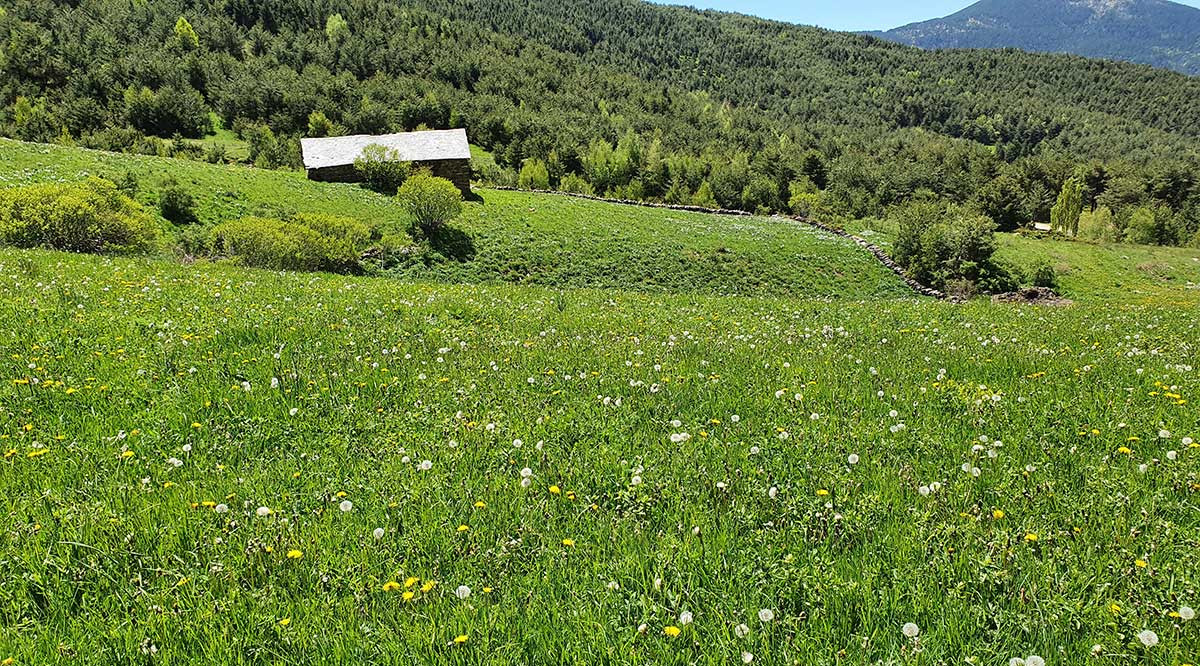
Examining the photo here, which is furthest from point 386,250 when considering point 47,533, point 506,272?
point 47,533

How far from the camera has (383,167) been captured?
54188mm

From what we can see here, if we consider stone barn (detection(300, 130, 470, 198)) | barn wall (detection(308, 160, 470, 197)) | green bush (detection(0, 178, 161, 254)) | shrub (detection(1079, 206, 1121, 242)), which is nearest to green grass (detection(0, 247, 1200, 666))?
green bush (detection(0, 178, 161, 254))

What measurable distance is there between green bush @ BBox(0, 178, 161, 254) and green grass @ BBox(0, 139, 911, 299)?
12.8 metres

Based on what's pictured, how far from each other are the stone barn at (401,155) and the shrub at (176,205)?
19.7 metres

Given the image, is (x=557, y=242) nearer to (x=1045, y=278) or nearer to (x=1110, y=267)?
(x=1045, y=278)

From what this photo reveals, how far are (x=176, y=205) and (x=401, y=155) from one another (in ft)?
83.3

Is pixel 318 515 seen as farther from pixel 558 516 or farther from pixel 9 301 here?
pixel 9 301

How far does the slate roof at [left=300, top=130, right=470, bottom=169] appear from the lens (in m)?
56.7

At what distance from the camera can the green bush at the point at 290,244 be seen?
27.9m

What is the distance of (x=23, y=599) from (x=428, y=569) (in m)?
2.37

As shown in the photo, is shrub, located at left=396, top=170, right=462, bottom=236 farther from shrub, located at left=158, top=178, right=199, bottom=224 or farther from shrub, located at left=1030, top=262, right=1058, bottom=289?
shrub, located at left=1030, top=262, right=1058, bottom=289

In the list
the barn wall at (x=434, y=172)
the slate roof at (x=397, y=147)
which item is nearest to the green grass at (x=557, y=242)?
the barn wall at (x=434, y=172)

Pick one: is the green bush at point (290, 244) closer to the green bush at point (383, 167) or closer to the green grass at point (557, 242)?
the green grass at point (557, 242)

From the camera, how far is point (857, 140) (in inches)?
7229
